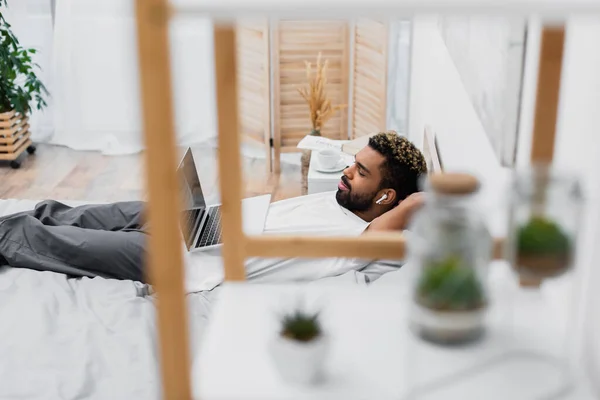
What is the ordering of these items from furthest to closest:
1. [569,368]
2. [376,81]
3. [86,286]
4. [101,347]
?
[376,81] → [86,286] → [101,347] → [569,368]

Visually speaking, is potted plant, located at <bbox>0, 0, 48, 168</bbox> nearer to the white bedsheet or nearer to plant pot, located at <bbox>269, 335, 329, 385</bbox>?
the white bedsheet

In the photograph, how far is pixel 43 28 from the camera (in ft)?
16.0

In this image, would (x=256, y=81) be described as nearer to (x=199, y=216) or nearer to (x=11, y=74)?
(x=11, y=74)

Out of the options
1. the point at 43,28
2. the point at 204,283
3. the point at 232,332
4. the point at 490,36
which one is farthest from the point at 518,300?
the point at 43,28

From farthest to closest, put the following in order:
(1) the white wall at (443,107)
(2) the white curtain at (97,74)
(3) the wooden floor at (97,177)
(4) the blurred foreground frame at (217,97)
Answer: (2) the white curtain at (97,74)
(3) the wooden floor at (97,177)
(1) the white wall at (443,107)
(4) the blurred foreground frame at (217,97)

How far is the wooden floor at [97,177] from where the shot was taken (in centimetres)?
417

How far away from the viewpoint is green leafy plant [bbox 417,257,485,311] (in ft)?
2.42

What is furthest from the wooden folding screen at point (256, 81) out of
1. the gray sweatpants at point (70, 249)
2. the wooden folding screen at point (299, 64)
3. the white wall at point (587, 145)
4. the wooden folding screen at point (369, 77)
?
the white wall at point (587, 145)

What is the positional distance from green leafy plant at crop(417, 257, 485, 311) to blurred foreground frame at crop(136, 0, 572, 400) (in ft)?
0.53

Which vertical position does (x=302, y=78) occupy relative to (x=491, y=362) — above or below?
below

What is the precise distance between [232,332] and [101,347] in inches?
52.2

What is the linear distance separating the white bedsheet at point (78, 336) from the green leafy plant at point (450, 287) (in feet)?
4.16

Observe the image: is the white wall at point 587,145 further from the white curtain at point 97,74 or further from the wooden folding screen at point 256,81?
the white curtain at point 97,74

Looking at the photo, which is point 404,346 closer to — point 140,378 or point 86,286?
point 140,378
